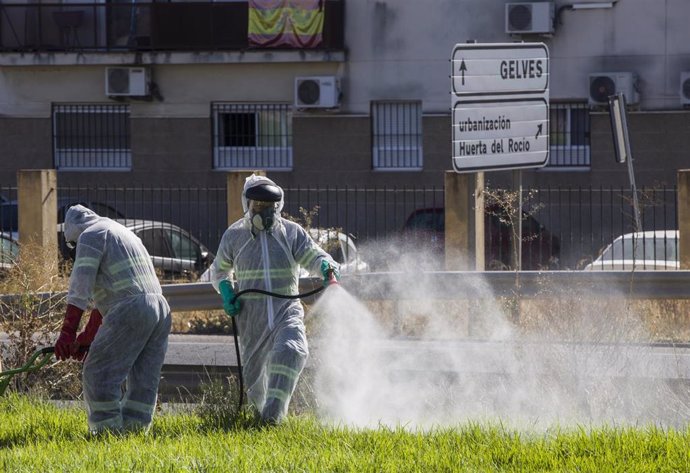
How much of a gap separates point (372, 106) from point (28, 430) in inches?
830

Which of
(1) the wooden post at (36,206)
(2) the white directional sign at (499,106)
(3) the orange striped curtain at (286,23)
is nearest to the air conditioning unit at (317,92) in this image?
(3) the orange striped curtain at (286,23)

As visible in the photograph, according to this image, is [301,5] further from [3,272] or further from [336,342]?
[336,342]

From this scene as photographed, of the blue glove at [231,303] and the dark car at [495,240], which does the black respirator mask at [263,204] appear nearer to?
the blue glove at [231,303]

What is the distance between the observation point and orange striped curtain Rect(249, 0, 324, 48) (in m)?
27.4

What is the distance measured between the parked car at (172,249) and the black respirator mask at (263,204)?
8435 millimetres

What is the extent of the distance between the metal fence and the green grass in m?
5.18

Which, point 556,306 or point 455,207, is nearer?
point 556,306

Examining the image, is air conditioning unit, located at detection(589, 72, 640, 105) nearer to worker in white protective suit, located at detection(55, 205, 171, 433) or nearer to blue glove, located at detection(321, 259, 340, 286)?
blue glove, located at detection(321, 259, 340, 286)

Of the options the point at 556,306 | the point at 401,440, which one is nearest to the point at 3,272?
the point at 556,306

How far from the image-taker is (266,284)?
297 inches

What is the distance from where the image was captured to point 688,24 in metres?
26.2

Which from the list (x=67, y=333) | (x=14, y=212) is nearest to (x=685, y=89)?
(x=14, y=212)

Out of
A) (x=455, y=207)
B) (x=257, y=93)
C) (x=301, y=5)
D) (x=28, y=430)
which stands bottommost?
(x=28, y=430)

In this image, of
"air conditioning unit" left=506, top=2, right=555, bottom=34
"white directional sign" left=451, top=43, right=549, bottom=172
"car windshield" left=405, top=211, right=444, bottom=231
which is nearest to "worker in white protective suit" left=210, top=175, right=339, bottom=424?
"white directional sign" left=451, top=43, right=549, bottom=172
